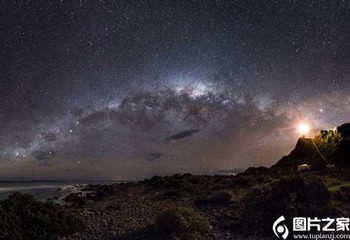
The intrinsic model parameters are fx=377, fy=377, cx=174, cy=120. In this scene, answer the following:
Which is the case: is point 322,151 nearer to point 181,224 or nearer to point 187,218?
point 187,218

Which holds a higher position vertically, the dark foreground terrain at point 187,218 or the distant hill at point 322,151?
the distant hill at point 322,151

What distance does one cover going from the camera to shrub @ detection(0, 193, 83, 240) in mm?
14055

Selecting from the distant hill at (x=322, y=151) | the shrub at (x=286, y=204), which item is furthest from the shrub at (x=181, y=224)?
the distant hill at (x=322, y=151)

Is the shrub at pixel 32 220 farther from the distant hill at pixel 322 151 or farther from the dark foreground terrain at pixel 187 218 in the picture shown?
the distant hill at pixel 322 151

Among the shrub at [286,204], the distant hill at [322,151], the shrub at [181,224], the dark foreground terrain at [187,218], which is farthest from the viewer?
the distant hill at [322,151]

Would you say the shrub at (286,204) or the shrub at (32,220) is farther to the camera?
the shrub at (286,204)

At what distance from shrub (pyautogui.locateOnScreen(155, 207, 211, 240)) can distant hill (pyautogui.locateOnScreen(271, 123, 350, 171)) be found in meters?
23.6

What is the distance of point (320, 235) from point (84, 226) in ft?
31.3

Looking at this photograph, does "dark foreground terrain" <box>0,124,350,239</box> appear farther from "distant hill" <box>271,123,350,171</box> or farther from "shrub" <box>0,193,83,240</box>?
"distant hill" <box>271,123,350,171</box>

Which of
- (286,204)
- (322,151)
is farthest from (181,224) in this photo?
(322,151)

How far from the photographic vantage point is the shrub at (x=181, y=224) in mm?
14414

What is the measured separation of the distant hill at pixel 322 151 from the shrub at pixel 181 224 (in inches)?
927

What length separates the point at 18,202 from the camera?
15703mm

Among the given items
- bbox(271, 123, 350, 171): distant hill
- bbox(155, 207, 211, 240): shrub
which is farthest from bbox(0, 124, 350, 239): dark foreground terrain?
bbox(271, 123, 350, 171): distant hill
